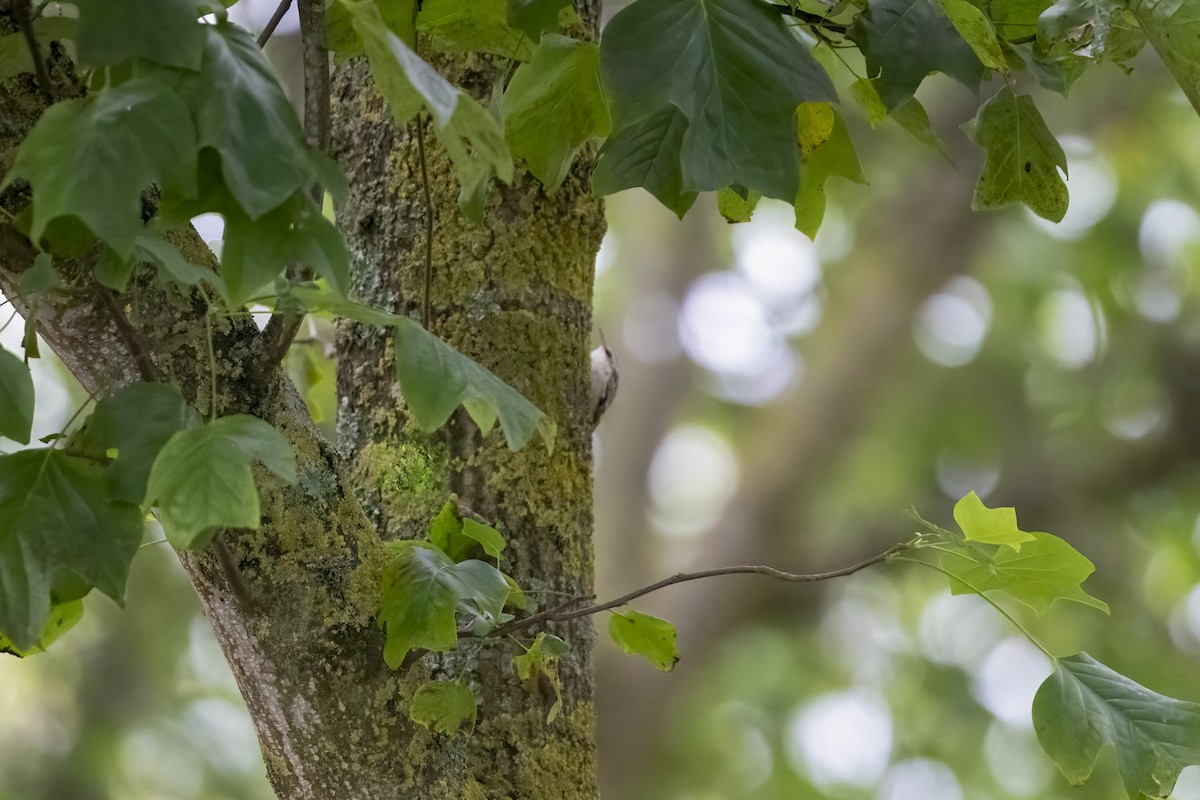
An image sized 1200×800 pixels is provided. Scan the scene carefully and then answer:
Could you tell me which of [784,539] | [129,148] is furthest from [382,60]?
[784,539]

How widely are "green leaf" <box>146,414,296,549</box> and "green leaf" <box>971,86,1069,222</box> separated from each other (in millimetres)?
465

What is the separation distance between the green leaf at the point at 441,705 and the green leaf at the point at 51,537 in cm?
24

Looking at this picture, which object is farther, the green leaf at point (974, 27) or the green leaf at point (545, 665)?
the green leaf at point (545, 665)

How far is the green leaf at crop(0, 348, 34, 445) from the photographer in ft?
1.68

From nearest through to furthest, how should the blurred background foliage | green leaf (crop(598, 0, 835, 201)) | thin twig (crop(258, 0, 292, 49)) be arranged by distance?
green leaf (crop(598, 0, 835, 201)), thin twig (crop(258, 0, 292, 49)), the blurred background foliage

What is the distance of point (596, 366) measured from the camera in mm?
1044

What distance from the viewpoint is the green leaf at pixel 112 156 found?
0.38m

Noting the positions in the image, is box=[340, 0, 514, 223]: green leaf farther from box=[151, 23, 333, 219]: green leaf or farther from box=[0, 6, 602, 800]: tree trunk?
box=[0, 6, 602, 800]: tree trunk

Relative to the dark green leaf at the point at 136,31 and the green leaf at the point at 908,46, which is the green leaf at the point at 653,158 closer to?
the green leaf at the point at 908,46

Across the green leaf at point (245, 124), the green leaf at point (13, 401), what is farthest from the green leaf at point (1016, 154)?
the green leaf at point (13, 401)

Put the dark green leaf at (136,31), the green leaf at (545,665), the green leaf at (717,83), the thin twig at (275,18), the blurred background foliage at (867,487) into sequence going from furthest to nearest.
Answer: the blurred background foliage at (867,487), the green leaf at (545,665), the thin twig at (275,18), the green leaf at (717,83), the dark green leaf at (136,31)

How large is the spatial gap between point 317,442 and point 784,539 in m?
2.41

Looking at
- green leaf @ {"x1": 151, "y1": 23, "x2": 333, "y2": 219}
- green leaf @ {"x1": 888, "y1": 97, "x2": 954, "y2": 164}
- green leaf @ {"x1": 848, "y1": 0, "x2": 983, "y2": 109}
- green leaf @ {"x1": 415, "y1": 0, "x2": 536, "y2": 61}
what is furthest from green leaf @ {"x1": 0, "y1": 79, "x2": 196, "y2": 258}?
green leaf @ {"x1": 888, "y1": 97, "x2": 954, "y2": 164}

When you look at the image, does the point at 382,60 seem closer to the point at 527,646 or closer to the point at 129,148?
the point at 129,148
